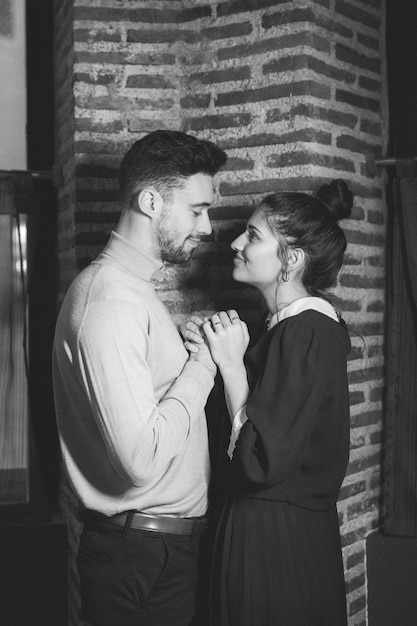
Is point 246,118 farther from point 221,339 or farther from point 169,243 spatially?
point 221,339

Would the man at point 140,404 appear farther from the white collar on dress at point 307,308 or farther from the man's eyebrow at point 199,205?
the white collar on dress at point 307,308

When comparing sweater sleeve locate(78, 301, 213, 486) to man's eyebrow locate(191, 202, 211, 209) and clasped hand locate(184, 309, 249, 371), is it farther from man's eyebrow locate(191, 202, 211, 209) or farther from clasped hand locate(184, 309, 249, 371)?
man's eyebrow locate(191, 202, 211, 209)

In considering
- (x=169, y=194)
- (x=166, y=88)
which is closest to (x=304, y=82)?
(x=166, y=88)

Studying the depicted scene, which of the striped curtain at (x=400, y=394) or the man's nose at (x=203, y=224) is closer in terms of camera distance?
the man's nose at (x=203, y=224)

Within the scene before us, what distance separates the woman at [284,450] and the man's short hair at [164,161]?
1.08ft

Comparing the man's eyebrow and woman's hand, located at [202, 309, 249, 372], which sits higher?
the man's eyebrow

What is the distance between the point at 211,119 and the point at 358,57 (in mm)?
720

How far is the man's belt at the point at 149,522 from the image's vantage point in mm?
1945

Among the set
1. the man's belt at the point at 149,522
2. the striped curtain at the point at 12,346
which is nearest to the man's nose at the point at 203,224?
the man's belt at the point at 149,522

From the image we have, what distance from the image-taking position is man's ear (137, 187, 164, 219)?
2.04 meters

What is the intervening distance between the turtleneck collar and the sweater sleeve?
0.22 m

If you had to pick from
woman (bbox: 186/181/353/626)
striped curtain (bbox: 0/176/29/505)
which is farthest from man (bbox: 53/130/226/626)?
striped curtain (bbox: 0/176/29/505)

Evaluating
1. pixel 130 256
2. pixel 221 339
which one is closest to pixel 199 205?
pixel 130 256

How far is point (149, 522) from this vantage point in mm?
1957
